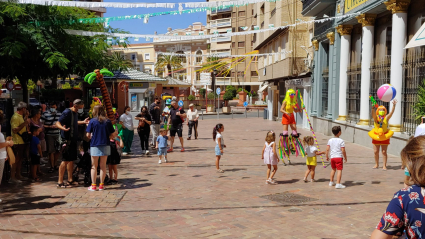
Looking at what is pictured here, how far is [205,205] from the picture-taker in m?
7.46

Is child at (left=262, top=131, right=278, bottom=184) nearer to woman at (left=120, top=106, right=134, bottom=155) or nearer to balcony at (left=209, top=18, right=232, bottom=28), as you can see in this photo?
woman at (left=120, top=106, right=134, bottom=155)

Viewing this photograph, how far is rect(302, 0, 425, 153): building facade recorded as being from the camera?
1380 centimetres

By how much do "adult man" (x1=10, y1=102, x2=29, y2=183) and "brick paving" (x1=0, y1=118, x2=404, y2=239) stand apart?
2.00ft

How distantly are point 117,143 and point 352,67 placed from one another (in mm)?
12293

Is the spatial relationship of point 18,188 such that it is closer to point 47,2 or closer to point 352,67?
point 47,2

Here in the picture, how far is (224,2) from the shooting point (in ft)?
29.4

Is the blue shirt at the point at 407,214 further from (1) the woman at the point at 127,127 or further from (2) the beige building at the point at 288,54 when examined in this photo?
(2) the beige building at the point at 288,54

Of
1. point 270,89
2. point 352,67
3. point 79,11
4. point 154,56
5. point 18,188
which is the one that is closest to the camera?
point 18,188

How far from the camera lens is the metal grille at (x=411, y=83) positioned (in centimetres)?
1306

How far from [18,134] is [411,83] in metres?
11.3

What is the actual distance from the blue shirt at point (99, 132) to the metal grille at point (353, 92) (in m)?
12.2

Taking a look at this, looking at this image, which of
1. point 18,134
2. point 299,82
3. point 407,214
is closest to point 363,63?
point 299,82

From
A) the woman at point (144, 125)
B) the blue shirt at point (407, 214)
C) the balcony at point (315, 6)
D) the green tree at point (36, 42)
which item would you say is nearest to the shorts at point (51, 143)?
the green tree at point (36, 42)

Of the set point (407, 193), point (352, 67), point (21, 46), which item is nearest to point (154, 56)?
point (352, 67)
